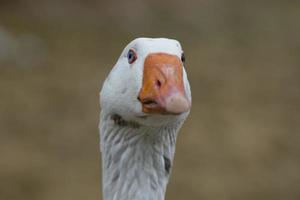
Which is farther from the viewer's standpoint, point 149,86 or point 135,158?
point 135,158

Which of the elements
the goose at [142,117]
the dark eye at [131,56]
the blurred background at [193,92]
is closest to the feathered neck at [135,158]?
the goose at [142,117]

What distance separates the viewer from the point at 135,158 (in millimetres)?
3279

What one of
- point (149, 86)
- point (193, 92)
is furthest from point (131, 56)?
point (193, 92)

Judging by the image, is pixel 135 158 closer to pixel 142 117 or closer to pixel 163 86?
pixel 142 117

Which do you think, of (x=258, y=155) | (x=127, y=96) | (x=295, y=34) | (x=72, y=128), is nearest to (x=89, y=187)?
(x=72, y=128)

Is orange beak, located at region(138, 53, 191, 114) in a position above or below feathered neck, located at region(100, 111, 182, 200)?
above

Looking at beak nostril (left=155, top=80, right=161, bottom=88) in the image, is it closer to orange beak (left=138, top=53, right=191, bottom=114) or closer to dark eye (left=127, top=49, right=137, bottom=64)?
orange beak (left=138, top=53, right=191, bottom=114)

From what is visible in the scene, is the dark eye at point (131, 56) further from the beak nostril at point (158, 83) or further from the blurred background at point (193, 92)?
the blurred background at point (193, 92)

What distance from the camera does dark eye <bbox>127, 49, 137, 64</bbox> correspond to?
3.17 meters

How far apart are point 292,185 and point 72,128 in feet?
7.51

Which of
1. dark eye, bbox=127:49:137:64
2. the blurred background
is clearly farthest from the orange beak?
the blurred background

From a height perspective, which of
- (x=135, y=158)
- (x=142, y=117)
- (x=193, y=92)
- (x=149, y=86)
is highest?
(x=149, y=86)

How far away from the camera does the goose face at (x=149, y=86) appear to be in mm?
2861

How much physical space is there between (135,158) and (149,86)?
45 cm
